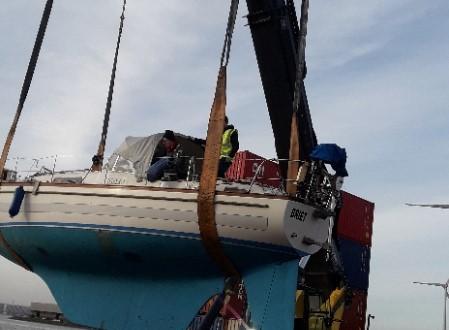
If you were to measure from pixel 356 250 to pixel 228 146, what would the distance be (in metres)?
16.8

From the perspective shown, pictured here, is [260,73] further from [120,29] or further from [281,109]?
[120,29]

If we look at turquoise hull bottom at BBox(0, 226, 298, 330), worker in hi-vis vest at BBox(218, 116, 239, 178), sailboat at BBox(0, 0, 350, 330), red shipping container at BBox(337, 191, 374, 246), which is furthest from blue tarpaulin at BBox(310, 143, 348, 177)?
red shipping container at BBox(337, 191, 374, 246)

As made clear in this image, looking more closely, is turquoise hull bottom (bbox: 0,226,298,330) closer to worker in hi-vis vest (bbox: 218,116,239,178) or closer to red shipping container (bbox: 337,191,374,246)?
worker in hi-vis vest (bbox: 218,116,239,178)

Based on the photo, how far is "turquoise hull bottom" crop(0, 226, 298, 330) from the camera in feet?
29.8

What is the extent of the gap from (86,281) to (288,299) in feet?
15.7

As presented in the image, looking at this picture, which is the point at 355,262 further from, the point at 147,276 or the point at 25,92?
the point at 25,92

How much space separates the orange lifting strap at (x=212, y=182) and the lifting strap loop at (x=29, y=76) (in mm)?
5906

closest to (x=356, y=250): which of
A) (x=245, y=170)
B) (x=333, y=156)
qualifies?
(x=245, y=170)

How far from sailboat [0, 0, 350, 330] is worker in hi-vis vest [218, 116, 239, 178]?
65 centimetres

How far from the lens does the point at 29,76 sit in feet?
43.1

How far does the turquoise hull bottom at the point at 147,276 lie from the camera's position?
9.08 metres

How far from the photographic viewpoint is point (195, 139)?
40.2 ft

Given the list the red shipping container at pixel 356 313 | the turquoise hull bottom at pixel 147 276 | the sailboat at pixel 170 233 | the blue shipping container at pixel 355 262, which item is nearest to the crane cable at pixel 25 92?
the sailboat at pixel 170 233

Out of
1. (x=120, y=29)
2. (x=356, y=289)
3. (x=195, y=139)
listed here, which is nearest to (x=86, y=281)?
(x=195, y=139)
